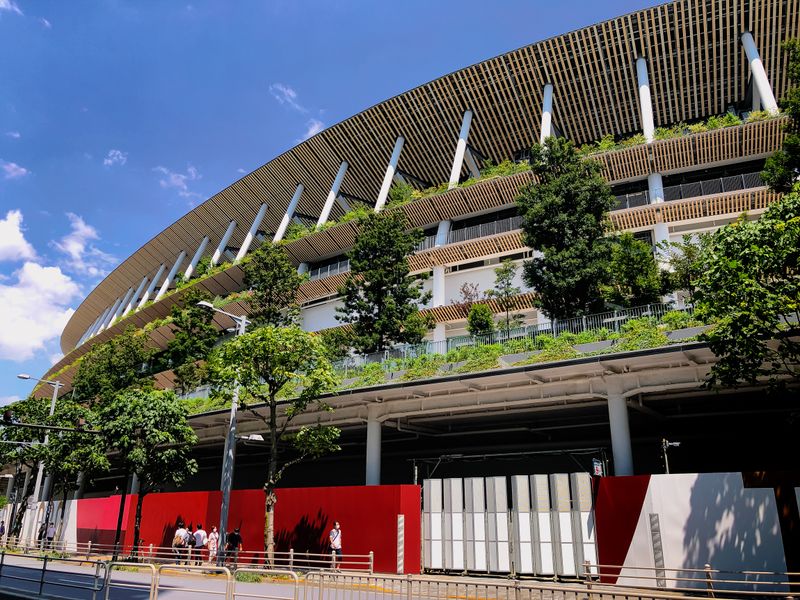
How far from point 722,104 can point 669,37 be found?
18.8ft

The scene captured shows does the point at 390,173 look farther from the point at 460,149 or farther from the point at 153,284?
the point at 153,284

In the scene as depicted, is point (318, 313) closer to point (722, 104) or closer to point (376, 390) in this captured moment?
point (376, 390)

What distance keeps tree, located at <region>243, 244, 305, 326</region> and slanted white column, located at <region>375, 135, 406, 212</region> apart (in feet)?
26.2

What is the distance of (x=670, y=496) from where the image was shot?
591 inches

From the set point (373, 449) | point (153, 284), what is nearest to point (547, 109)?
point (373, 449)

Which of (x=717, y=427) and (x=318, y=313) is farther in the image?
(x=318, y=313)

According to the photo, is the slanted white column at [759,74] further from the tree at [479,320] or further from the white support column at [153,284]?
the white support column at [153,284]

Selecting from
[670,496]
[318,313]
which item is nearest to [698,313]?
[670,496]

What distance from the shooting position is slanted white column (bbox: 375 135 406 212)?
134ft

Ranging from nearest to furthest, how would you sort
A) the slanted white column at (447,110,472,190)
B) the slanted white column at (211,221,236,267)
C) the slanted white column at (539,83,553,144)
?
the slanted white column at (539,83,553,144), the slanted white column at (447,110,472,190), the slanted white column at (211,221,236,267)

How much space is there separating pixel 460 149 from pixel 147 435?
1004 inches

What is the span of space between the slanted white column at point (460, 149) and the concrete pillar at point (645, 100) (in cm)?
1058

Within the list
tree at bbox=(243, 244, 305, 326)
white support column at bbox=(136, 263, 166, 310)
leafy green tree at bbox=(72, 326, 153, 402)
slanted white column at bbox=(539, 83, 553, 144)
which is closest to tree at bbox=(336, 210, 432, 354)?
tree at bbox=(243, 244, 305, 326)

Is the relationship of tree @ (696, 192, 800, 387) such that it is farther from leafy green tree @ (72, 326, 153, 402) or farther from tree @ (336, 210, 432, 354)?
leafy green tree @ (72, 326, 153, 402)
